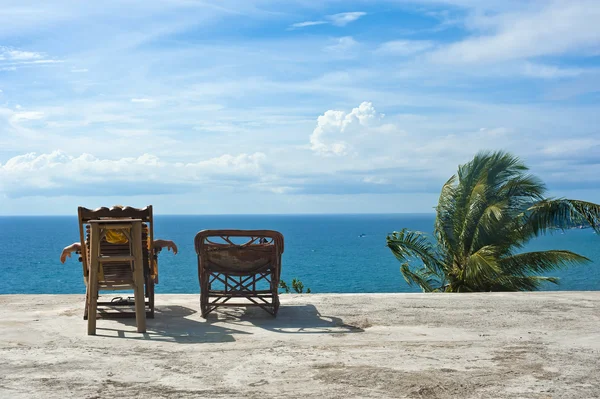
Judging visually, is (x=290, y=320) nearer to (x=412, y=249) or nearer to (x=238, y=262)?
(x=238, y=262)

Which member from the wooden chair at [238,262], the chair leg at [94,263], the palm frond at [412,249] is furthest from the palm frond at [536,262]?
the chair leg at [94,263]

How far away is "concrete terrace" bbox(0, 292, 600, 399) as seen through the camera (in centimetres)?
484

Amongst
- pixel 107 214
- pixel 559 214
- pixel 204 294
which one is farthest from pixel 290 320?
pixel 559 214

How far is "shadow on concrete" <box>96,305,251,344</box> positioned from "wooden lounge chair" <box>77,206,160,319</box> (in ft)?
0.86

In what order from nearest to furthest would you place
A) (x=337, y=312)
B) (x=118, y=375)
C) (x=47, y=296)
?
(x=118, y=375), (x=337, y=312), (x=47, y=296)

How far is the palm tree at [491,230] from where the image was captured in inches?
562

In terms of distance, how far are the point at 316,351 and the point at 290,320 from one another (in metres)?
1.74

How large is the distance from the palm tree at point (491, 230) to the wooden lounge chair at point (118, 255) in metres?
8.35

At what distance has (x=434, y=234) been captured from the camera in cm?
1656

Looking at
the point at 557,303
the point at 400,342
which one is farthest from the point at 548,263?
the point at 400,342

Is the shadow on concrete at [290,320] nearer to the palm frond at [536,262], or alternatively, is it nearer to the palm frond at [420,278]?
the palm frond at [536,262]

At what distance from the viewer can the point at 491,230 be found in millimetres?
15070

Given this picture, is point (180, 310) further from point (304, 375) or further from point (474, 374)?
point (474, 374)

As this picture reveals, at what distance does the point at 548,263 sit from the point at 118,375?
11835mm
